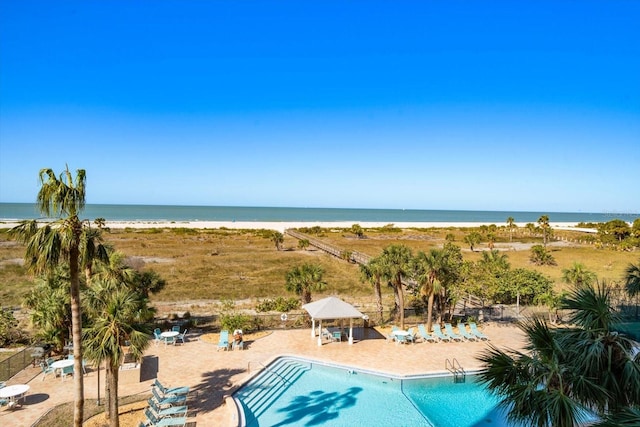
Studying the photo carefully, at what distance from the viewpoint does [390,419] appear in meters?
12.0

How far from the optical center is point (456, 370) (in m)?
15.1

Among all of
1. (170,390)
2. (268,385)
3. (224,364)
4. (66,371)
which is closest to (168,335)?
(224,364)

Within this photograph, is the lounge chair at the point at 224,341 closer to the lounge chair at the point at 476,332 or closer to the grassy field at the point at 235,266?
the grassy field at the point at 235,266

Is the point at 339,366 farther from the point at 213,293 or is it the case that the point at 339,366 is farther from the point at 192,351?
the point at 213,293

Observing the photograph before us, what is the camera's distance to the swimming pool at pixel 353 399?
11.9 metres

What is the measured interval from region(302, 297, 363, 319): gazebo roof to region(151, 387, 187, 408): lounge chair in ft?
22.7

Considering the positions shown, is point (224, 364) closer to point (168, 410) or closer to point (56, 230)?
point (168, 410)

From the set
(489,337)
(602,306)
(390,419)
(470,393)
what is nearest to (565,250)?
(489,337)

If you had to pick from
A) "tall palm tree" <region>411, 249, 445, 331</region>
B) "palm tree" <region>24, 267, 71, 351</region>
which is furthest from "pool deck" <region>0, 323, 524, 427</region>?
"tall palm tree" <region>411, 249, 445, 331</region>

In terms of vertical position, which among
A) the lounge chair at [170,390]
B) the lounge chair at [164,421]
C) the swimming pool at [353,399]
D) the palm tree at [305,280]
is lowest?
the swimming pool at [353,399]

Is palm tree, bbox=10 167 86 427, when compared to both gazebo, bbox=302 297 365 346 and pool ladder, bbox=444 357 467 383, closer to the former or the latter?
gazebo, bbox=302 297 365 346

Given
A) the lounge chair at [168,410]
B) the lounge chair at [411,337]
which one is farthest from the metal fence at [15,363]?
the lounge chair at [411,337]

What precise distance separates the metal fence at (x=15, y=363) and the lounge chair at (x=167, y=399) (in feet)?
20.8

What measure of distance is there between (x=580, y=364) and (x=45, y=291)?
58.7ft
